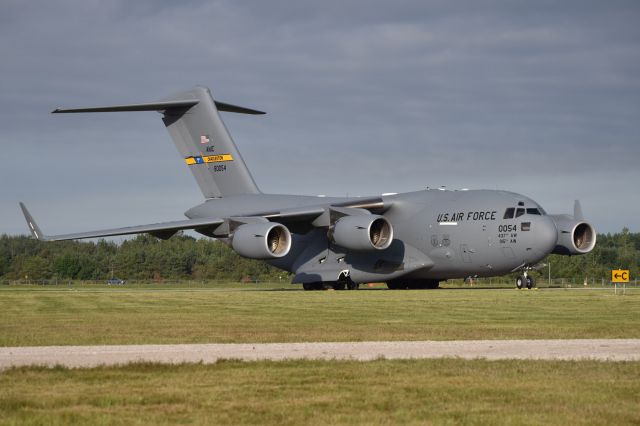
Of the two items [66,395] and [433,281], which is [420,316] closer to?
[66,395]

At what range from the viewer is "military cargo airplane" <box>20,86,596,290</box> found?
40.4m

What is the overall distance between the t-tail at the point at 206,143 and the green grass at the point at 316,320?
704 inches

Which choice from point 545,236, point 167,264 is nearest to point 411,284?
point 545,236

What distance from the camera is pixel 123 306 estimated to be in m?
28.4

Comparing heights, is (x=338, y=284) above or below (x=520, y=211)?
below

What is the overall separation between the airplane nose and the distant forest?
42.7m

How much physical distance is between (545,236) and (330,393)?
101 feet

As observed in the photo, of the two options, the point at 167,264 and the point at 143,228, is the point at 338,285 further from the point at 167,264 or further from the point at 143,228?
the point at 167,264

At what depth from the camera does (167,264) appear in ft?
324

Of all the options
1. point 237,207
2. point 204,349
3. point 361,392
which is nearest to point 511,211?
point 237,207

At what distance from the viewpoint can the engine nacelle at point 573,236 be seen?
41.8 meters

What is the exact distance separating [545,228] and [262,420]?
32.6 m

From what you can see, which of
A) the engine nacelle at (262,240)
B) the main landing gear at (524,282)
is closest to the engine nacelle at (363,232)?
the engine nacelle at (262,240)

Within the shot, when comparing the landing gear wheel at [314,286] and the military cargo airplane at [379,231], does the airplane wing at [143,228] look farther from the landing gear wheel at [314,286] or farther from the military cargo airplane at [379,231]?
the landing gear wheel at [314,286]
